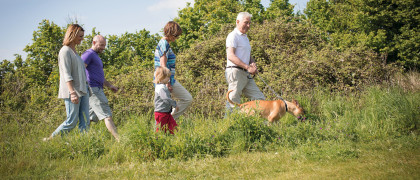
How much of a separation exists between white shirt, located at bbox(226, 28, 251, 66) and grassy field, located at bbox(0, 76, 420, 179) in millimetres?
1209

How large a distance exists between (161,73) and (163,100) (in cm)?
43

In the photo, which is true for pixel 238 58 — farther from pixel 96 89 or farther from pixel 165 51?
pixel 96 89

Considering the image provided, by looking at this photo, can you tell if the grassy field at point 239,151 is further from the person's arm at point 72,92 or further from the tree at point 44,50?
the tree at point 44,50

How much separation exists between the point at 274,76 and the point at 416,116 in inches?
126

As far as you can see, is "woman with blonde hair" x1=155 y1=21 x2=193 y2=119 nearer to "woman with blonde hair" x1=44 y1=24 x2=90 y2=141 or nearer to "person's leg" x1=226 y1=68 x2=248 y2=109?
"person's leg" x1=226 y1=68 x2=248 y2=109

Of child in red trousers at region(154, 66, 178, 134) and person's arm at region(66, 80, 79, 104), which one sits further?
child in red trousers at region(154, 66, 178, 134)

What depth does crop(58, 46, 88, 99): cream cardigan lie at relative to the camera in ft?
16.0

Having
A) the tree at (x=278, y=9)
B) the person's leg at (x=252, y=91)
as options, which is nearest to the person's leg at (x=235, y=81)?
the person's leg at (x=252, y=91)

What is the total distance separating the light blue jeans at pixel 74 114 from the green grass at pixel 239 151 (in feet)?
0.48

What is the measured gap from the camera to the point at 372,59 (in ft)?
26.9

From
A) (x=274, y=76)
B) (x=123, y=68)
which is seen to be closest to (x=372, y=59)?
(x=274, y=76)

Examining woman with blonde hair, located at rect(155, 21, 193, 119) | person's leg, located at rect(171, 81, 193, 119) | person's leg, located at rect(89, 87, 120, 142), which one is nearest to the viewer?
woman with blonde hair, located at rect(155, 21, 193, 119)

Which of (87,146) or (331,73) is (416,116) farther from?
(87,146)

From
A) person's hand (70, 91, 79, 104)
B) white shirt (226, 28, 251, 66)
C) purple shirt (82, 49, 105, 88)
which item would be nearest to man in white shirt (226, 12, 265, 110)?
white shirt (226, 28, 251, 66)
